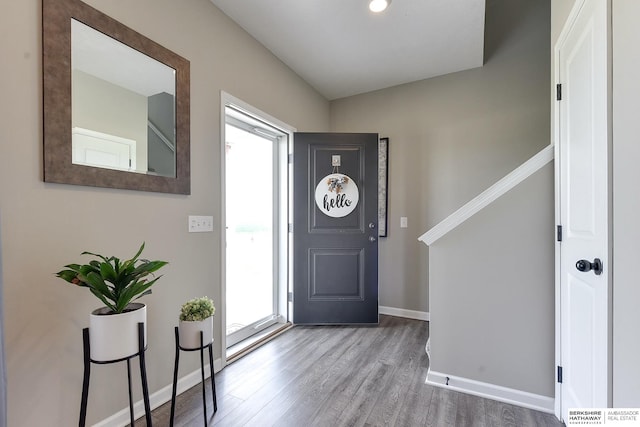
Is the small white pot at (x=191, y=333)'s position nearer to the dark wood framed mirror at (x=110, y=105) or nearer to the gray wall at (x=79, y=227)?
the gray wall at (x=79, y=227)

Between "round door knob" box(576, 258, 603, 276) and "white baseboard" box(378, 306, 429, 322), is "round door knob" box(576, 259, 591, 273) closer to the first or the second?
"round door knob" box(576, 258, 603, 276)

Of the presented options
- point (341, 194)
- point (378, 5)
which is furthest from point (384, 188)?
point (378, 5)

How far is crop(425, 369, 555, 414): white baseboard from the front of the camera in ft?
5.56

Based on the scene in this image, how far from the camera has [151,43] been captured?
1703mm

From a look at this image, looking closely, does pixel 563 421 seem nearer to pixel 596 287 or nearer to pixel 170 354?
pixel 596 287

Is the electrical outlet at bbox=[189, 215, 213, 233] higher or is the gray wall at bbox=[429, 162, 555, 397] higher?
the electrical outlet at bbox=[189, 215, 213, 233]

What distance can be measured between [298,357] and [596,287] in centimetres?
196

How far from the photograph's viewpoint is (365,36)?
8.21ft

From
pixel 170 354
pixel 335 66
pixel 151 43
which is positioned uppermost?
pixel 335 66

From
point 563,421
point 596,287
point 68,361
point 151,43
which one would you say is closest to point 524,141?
point 596,287

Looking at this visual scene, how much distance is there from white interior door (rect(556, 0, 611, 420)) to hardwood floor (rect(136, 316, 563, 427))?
52cm

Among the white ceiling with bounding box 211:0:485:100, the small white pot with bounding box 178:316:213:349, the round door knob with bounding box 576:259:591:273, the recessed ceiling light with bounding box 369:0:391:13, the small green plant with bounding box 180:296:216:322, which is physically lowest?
the small white pot with bounding box 178:316:213:349

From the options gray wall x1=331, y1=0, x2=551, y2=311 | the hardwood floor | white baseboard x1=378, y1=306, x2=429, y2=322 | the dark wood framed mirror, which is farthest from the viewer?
white baseboard x1=378, y1=306, x2=429, y2=322
